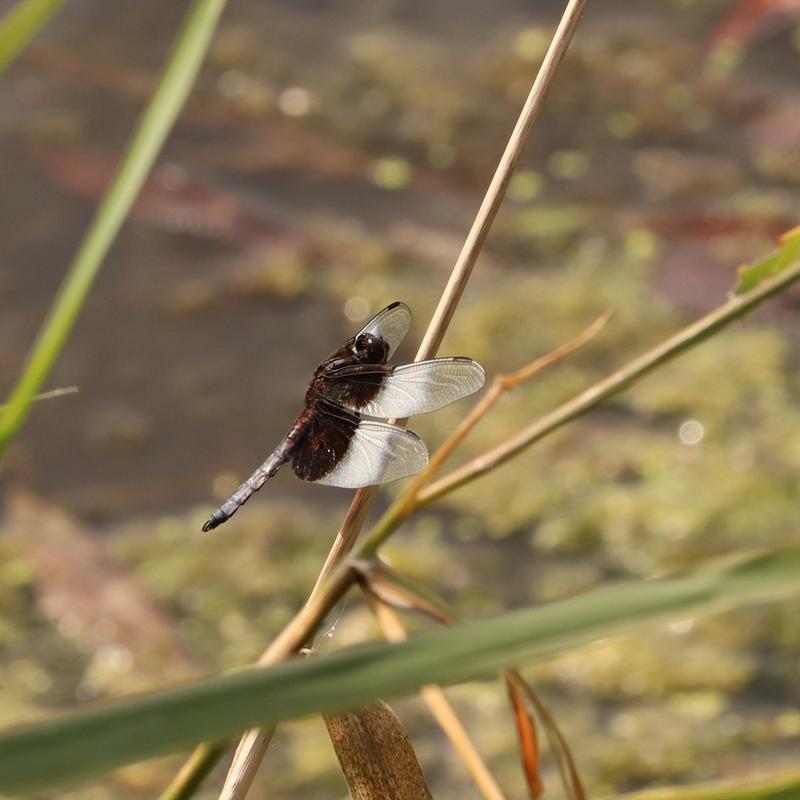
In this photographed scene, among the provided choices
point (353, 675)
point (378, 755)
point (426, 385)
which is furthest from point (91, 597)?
point (353, 675)

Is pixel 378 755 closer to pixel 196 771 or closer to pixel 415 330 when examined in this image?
pixel 196 771

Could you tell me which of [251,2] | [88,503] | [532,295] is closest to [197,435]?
[88,503]

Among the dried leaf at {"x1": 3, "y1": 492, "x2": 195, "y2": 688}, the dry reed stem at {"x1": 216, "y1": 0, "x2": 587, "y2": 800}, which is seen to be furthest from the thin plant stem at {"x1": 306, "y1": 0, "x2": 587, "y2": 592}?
the dried leaf at {"x1": 3, "y1": 492, "x2": 195, "y2": 688}

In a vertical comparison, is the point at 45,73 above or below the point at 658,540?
above

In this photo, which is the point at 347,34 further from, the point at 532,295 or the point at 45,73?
the point at 532,295

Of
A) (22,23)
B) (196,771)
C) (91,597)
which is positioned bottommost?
(91,597)

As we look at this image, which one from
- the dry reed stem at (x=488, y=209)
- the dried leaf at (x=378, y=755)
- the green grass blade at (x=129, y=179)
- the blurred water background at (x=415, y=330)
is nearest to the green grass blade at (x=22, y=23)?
the green grass blade at (x=129, y=179)

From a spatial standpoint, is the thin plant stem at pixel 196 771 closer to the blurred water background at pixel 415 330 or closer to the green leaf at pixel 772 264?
the green leaf at pixel 772 264
